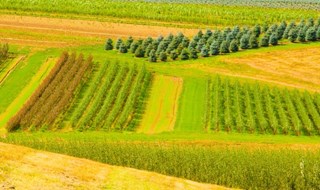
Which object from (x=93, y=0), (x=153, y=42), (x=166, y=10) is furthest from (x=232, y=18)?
(x=93, y=0)

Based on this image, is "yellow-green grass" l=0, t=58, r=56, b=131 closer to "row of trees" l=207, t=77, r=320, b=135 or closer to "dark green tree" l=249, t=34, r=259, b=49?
"row of trees" l=207, t=77, r=320, b=135

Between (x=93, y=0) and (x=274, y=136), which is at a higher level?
(x=93, y=0)

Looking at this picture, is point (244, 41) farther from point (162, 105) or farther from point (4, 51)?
point (4, 51)

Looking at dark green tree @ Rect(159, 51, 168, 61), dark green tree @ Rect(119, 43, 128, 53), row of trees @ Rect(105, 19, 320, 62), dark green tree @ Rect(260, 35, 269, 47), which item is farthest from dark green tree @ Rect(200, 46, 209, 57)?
dark green tree @ Rect(119, 43, 128, 53)

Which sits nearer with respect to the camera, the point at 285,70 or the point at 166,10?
the point at 285,70

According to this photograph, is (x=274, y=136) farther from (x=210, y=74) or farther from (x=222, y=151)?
(x=210, y=74)

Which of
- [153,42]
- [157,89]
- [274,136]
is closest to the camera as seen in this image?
[274,136]

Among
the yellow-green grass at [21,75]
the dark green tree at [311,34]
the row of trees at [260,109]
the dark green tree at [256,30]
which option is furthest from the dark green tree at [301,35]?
the yellow-green grass at [21,75]
